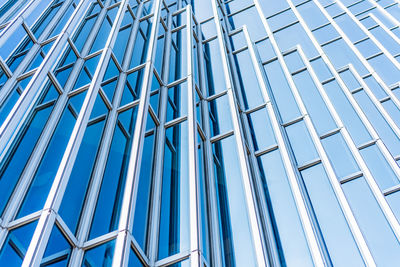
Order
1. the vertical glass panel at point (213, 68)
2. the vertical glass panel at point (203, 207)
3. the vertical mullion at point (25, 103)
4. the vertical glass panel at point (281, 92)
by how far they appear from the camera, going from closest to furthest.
Result: 1. the vertical mullion at point (25, 103)
2. the vertical glass panel at point (203, 207)
3. the vertical glass panel at point (281, 92)
4. the vertical glass panel at point (213, 68)

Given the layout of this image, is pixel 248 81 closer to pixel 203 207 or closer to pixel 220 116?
pixel 220 116

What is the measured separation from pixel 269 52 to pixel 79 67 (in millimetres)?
6706

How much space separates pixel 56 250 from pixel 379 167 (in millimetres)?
7677

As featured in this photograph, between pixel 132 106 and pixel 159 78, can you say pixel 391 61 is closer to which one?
pixel 159 78

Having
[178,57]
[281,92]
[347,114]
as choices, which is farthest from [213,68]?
[347,114]

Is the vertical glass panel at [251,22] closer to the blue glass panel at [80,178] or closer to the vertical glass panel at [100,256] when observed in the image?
the blue glass panel at [80,178]

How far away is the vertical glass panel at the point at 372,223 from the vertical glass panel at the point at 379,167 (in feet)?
2.31

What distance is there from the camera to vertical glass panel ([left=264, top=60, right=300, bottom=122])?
38.4 ft

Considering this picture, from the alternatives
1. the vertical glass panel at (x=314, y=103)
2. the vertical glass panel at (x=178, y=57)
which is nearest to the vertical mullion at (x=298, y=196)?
the vertical glass panel at (x=314, y=103)

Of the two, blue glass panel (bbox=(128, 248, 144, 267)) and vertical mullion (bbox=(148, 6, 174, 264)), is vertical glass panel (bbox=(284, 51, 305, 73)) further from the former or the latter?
blue glass panel (bbox=(128, 248, 144, 267))

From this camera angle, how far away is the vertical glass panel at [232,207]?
741cm

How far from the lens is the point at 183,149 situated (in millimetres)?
9227

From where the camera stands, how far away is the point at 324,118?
11703 mm

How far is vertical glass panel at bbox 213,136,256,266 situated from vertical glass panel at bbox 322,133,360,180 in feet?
7.68
